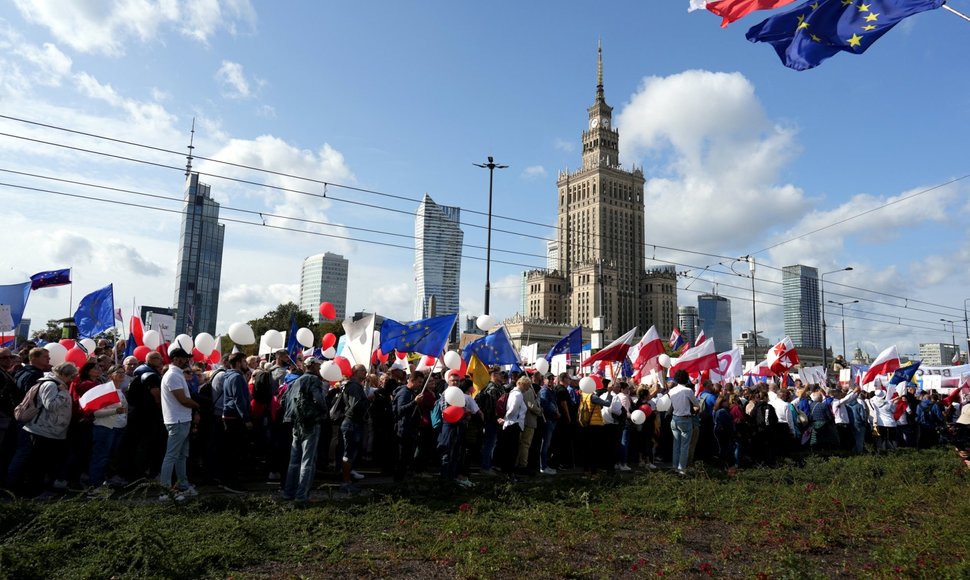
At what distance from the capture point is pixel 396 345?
13.4 meters

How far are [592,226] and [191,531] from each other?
122109 millimetres

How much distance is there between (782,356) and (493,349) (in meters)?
12.8

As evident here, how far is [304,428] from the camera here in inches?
341

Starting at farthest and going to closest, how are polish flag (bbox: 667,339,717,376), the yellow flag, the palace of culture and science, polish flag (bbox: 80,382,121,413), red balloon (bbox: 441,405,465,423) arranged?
the palace of culture and science, polish flag (bbox: 667,339,717,376), the yellow flag, red balloon (bbox: 441,405,465,423), polish flag (bbox: 80,382,121,413)

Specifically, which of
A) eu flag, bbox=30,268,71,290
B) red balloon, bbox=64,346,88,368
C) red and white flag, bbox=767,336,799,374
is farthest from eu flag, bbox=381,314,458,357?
red and white flag, bbox=767,336,799,374

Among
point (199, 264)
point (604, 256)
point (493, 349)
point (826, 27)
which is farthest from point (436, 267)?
point (826, 27)

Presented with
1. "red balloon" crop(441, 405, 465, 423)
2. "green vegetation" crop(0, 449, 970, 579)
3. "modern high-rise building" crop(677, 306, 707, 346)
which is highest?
"modern high-rise building" crop(677, 306, 707, 346)

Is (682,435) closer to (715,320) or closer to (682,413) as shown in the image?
(682,413)

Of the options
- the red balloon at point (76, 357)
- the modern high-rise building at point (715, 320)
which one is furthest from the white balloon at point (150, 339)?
the modern high-rise building at point (715, 320)

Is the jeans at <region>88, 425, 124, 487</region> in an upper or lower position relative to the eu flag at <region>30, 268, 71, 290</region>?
lower

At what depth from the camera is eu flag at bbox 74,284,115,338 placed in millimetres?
15672

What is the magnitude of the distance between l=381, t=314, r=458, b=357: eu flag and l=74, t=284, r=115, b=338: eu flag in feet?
24.4

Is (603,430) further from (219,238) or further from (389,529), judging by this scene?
(219,238)

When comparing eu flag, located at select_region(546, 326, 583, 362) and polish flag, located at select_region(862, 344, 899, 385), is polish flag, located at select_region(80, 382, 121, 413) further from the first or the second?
Result: polish flag, located at select_region(862, 344, 899, 385)
